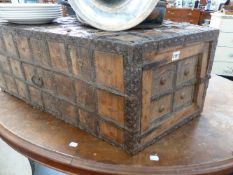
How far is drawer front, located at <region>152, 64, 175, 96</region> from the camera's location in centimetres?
58

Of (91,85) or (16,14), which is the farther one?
(16,14)

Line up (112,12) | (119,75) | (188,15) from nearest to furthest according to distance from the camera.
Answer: (119,75), (112,12), (188,15)

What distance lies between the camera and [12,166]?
3.38 ft

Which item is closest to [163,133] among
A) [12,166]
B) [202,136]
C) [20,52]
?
[202,136]

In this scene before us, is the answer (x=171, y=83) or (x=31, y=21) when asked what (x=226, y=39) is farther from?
(x=31, y=21)

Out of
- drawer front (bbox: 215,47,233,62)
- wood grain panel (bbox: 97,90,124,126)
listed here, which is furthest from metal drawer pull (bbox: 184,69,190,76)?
drawer front (bbox: 215,47,233,62)

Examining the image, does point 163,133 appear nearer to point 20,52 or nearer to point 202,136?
point 202,136

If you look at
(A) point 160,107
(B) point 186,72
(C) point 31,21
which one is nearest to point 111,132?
(A) point 160,107

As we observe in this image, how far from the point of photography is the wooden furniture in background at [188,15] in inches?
124

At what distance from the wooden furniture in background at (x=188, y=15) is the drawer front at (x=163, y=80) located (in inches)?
108

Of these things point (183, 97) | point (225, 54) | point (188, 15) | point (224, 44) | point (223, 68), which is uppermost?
point (183, 97)

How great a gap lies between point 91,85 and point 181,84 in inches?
10.3

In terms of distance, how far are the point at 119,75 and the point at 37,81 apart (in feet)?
1.20

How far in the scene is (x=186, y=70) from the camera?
67 centimetres
